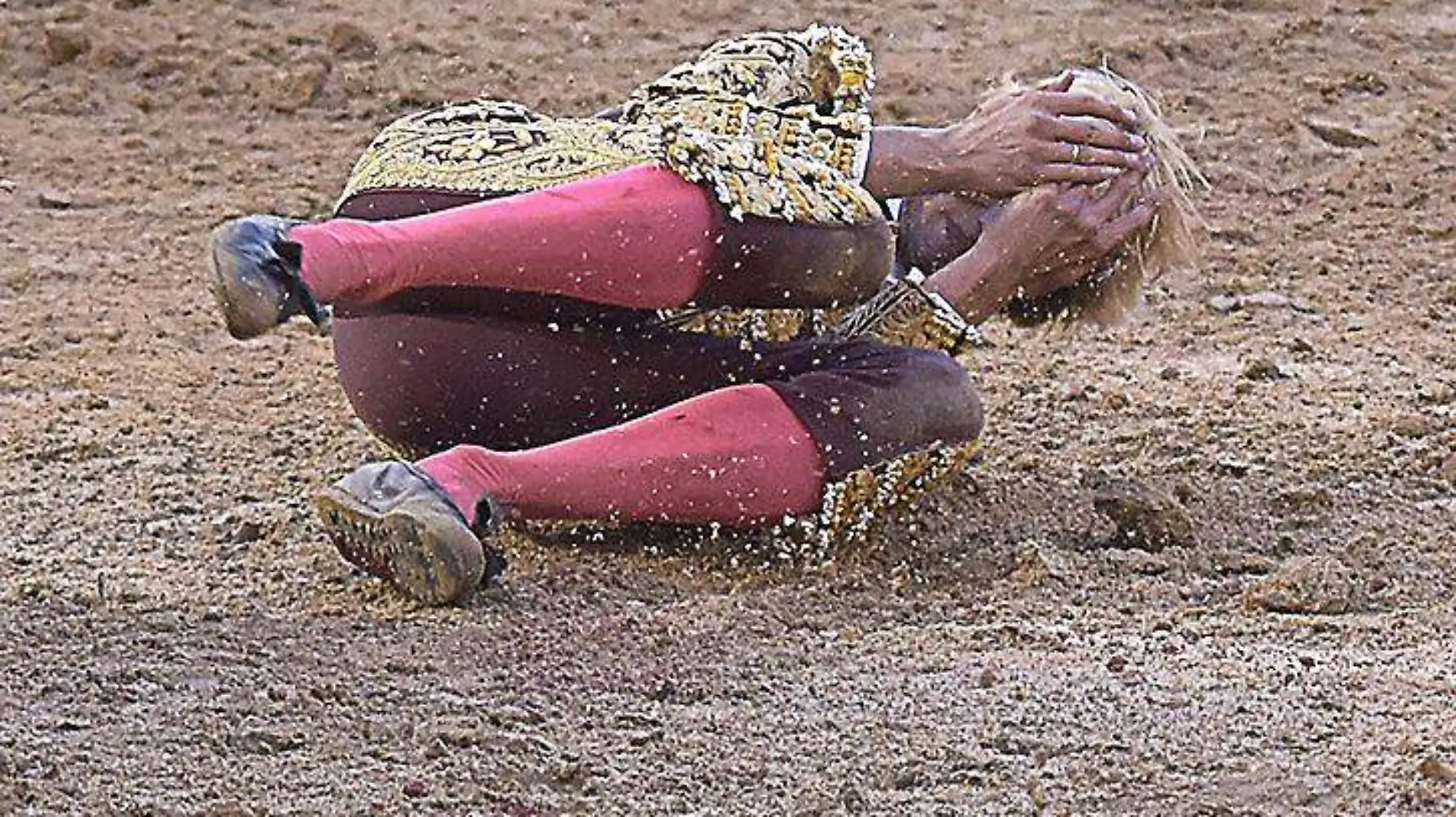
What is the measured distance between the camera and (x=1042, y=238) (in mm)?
3359

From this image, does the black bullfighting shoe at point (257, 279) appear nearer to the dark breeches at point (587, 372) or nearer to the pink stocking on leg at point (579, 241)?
the pink stocking on leg at point (579, 241)

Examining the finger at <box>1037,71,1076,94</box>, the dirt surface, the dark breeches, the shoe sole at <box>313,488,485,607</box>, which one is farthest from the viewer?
the finger at <box>1037,71,1076,94</box>

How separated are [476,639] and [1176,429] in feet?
4.85

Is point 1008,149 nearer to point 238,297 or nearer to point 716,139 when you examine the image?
point 716,139

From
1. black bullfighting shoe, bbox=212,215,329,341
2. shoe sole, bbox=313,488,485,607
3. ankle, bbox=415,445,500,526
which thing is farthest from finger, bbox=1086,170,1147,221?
black bullfighting shoe, bbox=212,215,329,341

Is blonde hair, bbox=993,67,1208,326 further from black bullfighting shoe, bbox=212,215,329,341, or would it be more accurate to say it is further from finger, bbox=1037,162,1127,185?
black bullfighting shoe, bbox=212,215,329,341

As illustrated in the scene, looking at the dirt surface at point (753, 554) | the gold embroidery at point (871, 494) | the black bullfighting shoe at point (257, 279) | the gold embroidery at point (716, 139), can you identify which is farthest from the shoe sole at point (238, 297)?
the gold embroidery at point (871, 494)

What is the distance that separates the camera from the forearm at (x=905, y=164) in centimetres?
316

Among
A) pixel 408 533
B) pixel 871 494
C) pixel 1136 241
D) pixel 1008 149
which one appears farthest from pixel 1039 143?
pixel 408 533

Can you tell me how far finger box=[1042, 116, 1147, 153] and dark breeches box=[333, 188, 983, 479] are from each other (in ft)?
1.01

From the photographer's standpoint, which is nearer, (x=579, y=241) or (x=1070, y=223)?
(x=579, y=241)

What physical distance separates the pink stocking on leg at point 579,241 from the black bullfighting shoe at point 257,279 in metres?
0.14

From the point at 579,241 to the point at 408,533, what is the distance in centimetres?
36

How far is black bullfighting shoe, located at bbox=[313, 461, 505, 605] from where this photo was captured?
2.78m
